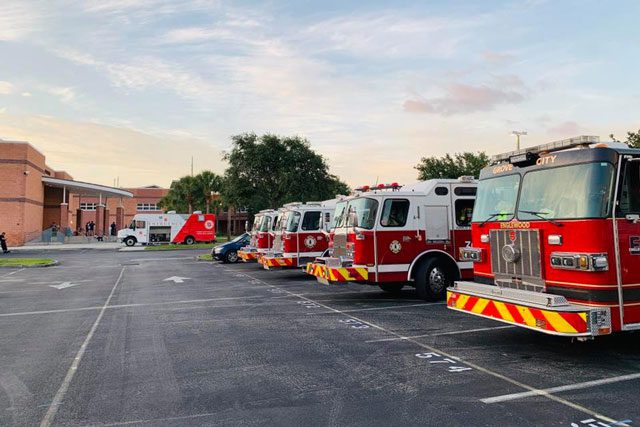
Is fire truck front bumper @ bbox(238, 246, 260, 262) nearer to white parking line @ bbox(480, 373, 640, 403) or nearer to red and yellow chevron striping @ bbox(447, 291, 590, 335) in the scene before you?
red and yellow chevron striping @ bbox(447, 291, 590, 335)

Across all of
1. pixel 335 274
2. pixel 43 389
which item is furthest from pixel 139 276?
pixel 43 389

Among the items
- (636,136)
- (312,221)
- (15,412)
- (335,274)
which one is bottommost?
(15,412)

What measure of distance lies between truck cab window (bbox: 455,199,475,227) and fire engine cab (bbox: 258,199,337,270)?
5.45 metres

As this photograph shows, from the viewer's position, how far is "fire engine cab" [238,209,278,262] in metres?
19.3

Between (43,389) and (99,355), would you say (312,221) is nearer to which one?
(99,355)

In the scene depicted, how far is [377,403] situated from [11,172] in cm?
5006

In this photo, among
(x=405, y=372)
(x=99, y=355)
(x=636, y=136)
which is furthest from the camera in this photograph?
(x=636, y=136)

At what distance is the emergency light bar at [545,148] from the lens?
235 inches

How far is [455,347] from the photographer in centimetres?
693

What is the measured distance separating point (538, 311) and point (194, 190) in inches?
2331

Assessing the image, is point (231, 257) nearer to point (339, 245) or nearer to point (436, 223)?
point (339, 245)

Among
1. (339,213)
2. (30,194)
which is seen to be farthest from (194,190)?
(339,213)

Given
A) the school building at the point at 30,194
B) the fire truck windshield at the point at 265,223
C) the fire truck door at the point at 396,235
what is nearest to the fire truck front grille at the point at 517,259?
the fire truck door at the point at 396,235

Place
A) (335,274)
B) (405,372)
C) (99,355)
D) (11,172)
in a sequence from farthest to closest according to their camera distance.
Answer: (11,172) < (335,274) < (99,355) < (405,372)
